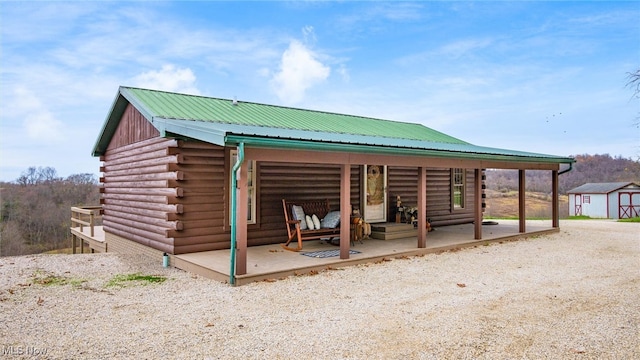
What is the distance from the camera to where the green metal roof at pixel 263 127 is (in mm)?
6007

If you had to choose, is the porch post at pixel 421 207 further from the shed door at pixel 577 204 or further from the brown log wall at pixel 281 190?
the shed door at pixel 577 204

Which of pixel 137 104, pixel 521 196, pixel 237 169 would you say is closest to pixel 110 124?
pixel 137 104

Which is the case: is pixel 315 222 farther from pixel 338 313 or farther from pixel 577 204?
pixel 577 204

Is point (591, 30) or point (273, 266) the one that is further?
point (591, 30)

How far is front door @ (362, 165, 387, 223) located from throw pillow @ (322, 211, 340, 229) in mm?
2070

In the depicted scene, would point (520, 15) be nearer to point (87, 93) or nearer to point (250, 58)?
point (250, 58)

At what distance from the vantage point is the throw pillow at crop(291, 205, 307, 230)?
7943 millimetres

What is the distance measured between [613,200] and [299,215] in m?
29.4

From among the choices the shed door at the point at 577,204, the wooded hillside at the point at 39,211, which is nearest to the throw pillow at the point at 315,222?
the wooded hillside at the point at 39,211

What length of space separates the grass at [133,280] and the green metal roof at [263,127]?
2279 millimetres

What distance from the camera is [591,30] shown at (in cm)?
1338

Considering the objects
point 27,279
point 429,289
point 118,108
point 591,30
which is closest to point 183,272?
point 27,279

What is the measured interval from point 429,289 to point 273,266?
93.4 inches

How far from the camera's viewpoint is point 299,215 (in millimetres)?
8016
